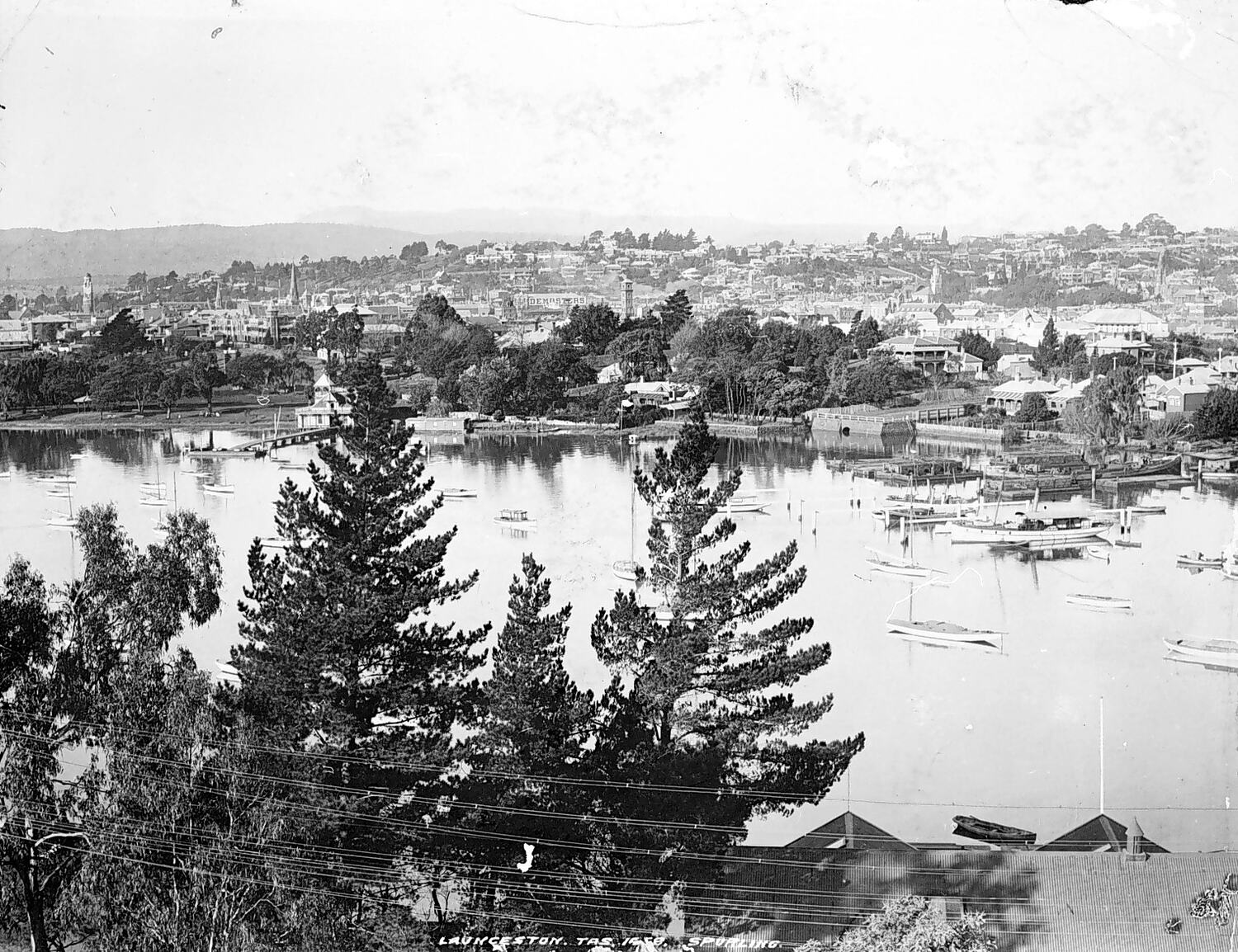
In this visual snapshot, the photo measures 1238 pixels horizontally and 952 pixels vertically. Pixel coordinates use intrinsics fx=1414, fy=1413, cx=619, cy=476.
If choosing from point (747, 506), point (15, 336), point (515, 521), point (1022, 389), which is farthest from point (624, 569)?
point (1022, 389)

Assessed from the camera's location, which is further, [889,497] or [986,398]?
[986,398]

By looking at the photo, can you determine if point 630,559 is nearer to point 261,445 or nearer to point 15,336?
point 261,445

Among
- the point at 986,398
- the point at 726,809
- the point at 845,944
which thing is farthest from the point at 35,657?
the point at 986,398

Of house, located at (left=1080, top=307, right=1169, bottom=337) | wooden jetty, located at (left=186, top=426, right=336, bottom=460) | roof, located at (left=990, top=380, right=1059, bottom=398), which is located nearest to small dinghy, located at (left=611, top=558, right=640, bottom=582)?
wooden jetty, located at (left=186, top=426, right=336, bottom=460)

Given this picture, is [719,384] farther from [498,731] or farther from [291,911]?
[291,911]

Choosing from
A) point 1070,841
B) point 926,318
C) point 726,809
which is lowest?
point 1070,841

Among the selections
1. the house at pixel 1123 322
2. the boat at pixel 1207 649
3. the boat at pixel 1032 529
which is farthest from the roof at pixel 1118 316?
the boat at pixel 1207 649

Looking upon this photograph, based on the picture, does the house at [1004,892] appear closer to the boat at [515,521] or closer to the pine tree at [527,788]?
the pine tree at [527,788]
